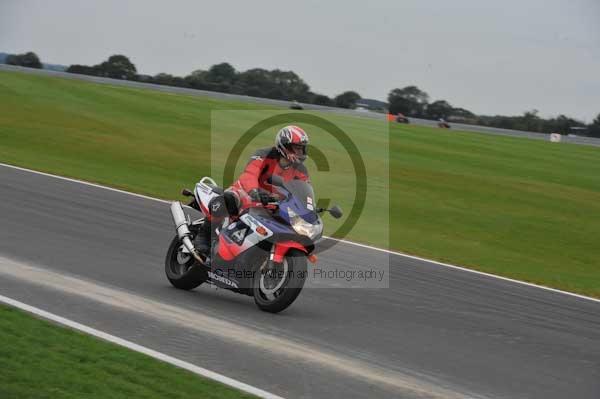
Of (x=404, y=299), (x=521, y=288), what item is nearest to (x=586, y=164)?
(x=521, y=288)

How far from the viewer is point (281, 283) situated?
331 inches

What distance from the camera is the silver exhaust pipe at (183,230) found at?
9172 mm

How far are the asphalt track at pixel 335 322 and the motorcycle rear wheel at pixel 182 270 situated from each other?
15cm

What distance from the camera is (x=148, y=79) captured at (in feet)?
184

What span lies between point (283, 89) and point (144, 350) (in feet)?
157

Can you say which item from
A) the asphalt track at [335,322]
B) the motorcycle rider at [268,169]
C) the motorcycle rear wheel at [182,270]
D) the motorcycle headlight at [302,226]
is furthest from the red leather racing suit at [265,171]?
the asphalt track at [335,322]

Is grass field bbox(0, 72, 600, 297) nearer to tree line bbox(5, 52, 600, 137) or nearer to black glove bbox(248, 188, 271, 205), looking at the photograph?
black glove bbox(248, 188, 271, 205)

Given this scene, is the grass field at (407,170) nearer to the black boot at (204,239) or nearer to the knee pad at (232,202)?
the black boot at (204,239)

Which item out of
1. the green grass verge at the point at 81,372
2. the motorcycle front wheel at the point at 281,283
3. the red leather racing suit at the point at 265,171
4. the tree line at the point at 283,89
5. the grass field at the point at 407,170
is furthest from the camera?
the tree line at the point at 283,89

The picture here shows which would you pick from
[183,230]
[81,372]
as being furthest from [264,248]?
[81,372]

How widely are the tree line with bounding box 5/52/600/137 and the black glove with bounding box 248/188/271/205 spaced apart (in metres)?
44.2

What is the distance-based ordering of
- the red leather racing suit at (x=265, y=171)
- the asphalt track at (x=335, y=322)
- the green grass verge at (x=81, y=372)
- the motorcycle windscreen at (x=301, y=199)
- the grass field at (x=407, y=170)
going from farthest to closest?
the grass field at (x=407, y=170), the red leather racing suit at (x=265, y=171), the motorcycle windscreen at (x=301, y=199), the asphalt track at (x=335, y=322), the green grass verge at (x=81, y=372)

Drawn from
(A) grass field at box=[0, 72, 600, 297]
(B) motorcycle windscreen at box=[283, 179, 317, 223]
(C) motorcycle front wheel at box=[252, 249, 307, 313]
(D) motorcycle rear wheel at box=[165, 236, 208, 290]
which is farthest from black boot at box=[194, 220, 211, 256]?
(A) grass field at box=[0, 72, 600, 297]

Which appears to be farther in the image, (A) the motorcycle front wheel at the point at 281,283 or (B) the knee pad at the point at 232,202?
(B) the knee pad at the point at 232,202
